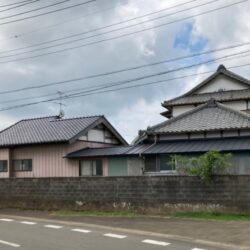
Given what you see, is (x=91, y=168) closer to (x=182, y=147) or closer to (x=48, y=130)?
(x=48, y=130)

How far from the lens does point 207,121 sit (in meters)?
24.2

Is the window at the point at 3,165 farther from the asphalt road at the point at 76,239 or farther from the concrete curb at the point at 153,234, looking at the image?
the asphalt road at the point at 76,239

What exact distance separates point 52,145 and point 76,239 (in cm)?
1583

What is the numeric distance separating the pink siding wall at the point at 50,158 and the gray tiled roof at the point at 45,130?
1.75 feet

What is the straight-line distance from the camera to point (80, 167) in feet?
86.5

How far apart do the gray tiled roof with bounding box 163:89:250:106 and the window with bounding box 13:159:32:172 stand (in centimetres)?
1064

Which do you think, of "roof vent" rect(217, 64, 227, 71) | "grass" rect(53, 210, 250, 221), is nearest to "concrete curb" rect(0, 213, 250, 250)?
"grass" rect(53, 210, 250, 221)

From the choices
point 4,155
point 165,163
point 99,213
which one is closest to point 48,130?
point 4,155

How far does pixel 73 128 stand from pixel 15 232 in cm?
1479

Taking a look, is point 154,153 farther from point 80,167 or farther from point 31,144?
point 31,144

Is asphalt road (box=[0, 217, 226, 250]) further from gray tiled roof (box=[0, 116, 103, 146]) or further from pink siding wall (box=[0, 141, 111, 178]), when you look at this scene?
gray tiled roof (box=[0, 116, 103, 146])

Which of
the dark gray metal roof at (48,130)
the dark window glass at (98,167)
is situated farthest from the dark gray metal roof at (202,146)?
the dark gray metal roof at (48,130)

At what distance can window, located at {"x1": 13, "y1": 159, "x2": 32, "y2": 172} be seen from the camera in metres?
28.2

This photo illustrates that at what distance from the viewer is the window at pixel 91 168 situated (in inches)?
1006
